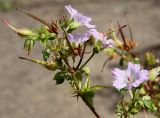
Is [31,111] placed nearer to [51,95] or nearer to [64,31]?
[51,95]

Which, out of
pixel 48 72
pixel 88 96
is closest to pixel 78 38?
pixel 88 96

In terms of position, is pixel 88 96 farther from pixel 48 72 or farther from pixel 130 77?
pixel 48 72

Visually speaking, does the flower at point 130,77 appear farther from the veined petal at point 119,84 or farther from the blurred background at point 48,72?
the blurred background at point 48,72

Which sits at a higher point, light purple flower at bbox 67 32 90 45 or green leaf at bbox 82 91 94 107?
light purple flower at bbox 67 32 90 45

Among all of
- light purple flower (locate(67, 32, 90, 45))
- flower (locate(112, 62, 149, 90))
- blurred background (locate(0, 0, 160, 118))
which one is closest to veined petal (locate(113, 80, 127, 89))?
flower (locate(112, 62, 149, 90))

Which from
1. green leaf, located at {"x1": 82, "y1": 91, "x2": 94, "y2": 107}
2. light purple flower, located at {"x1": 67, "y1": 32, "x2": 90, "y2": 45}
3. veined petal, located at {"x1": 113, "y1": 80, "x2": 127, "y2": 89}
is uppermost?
light purple flower, located at {"x1": 67, "y1": 32, "x2": 90, "y2": 45}

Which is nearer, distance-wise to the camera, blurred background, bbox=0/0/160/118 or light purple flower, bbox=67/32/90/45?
light purple flower, bbox=67/32/90/45

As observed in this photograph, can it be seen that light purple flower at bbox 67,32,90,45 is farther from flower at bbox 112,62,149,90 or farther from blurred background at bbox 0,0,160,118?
blurred background at bbox 0,0,160,118
